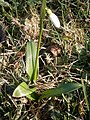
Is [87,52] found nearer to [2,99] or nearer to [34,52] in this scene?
[34,52]

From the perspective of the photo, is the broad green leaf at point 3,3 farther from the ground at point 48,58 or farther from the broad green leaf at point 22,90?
the broad green leaf at point 22,90

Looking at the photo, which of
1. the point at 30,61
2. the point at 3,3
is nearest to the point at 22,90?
the point at 30,61

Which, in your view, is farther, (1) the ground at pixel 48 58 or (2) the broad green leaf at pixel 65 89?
(1) the ground at pixel 48 58

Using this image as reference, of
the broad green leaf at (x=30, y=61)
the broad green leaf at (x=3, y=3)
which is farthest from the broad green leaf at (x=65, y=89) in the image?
the broad green leaf at (x=3, y=3)

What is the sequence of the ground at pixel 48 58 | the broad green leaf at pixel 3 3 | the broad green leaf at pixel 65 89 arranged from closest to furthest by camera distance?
the broad green leaf at pixel 65 89 → the ground at pixel 48 58 → the broad green leaf at pixel 3 3

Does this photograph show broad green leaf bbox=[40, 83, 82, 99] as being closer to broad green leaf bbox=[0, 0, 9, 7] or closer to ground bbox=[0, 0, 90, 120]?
ground bbox=[0, 0, 90, 120]

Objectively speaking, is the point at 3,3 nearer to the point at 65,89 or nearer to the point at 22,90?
the point at 22,90

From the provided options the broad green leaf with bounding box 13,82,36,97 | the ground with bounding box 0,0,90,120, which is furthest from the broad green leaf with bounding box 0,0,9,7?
the broad green leaf with bounding box 13,82,36,97

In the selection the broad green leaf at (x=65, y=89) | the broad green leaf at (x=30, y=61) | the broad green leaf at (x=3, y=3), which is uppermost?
the broad green leaf at (x=3, y=3)

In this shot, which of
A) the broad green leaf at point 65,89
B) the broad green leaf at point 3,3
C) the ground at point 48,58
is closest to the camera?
the broad green leaf at point 65,89
